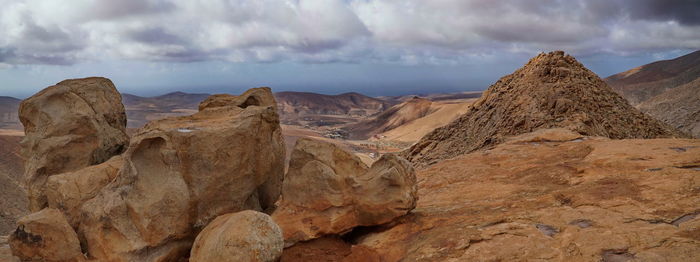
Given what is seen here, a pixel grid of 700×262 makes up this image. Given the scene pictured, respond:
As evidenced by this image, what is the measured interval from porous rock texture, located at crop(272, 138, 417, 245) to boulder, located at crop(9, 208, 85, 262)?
350 cm

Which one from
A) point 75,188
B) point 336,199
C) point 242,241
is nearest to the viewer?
point 242,241

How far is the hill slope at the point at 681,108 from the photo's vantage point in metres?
47.7

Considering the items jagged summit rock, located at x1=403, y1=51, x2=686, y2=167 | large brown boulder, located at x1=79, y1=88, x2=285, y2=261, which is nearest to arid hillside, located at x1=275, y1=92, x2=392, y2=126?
jagged summit rock, located at x1=403, y1=51, x2=686, y2=167

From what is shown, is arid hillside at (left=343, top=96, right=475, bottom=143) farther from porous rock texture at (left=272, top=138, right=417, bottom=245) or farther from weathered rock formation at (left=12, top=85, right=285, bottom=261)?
weathered rock formation at (left=12, top=85, right=285, bottom=261)

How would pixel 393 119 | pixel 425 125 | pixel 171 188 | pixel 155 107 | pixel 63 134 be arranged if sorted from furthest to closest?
pixel 155 107
pixel 393 119
pixel 425 125
pixel 63 134
pixel 171 188

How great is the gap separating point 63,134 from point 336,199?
6.55 metres

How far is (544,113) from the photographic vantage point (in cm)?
1884

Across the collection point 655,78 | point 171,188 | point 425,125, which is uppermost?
point 655,78

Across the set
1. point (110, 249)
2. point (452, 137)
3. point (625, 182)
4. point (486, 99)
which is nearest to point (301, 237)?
point (110, 249)

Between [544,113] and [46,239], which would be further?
[544,113]

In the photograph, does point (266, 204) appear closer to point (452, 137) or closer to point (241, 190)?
point (241, 190)

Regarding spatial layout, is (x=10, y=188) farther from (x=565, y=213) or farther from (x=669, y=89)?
(x=669, y=89)

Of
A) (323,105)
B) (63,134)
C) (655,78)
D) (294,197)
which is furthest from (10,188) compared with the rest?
(323,105)

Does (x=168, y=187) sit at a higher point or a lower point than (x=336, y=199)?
higher
